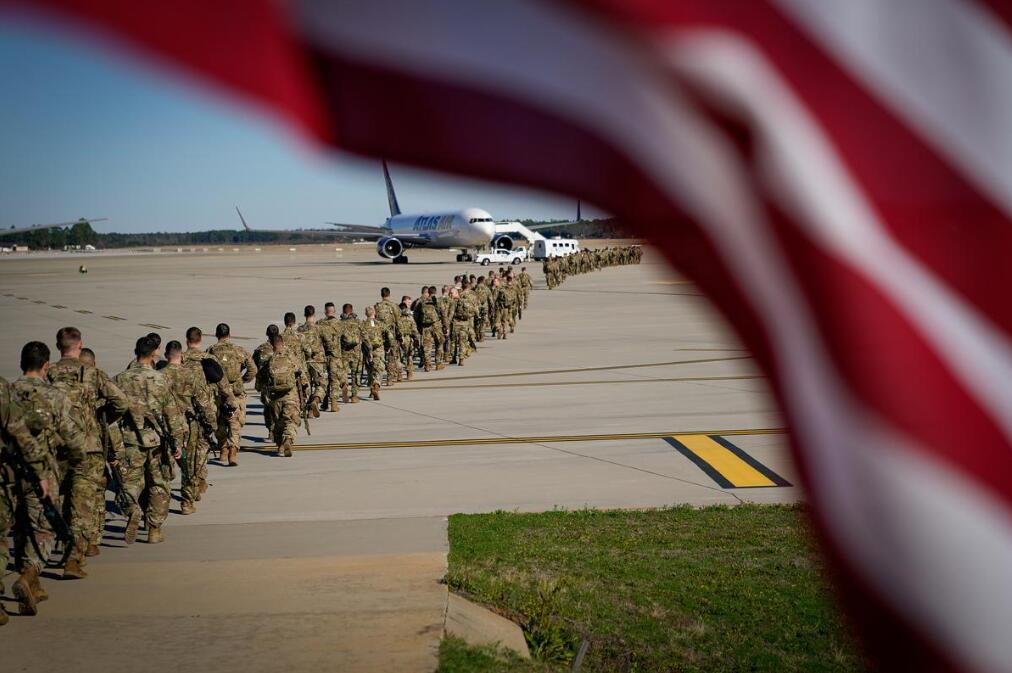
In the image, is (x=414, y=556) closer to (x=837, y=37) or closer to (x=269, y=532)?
(x=269, y=532)

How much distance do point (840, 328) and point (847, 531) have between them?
0.32 meters

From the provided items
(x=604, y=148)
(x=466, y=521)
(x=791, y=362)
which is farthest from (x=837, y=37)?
(x=466, y=521)

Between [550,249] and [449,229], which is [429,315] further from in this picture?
[550,249]

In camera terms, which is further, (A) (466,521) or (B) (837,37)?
(A) (466,521)

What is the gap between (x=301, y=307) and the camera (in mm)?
36125

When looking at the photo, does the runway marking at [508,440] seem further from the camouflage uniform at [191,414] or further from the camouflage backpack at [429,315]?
the camouflage backpack at [429,315]

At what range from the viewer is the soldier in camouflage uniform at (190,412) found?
10.7m

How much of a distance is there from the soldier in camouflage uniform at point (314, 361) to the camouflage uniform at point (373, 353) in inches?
66.5

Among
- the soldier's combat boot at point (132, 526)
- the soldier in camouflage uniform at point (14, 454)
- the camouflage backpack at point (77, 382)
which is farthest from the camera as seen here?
the soldier's combat boot at point (132, 526)

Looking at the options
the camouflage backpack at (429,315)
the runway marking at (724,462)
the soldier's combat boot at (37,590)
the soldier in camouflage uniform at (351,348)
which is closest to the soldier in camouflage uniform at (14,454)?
the soldier's combat boot at (37,590)

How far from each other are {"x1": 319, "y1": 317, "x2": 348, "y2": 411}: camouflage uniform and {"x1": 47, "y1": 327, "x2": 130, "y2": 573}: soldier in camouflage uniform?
21.5 ft

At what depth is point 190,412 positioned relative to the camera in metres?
11.0

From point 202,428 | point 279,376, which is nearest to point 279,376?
point 279,376

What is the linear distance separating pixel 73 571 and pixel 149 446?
4.96 feet
